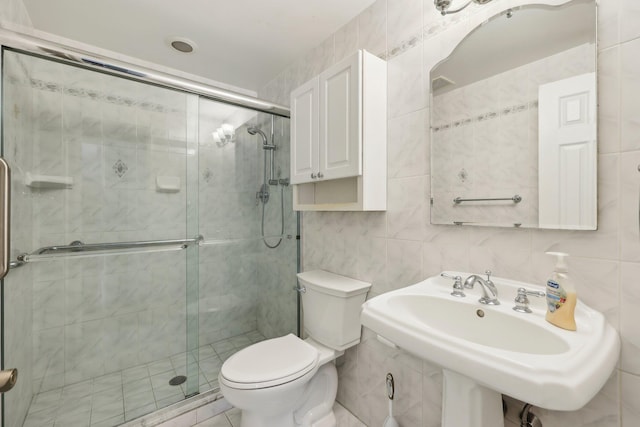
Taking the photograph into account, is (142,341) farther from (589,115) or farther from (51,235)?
(589,115)

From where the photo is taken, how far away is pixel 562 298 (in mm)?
787

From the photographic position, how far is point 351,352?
5.43ft

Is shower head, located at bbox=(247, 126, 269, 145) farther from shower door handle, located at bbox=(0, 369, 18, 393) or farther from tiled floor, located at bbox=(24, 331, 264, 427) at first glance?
shower door handle, located at bbox=(0, 369, 18, 393)

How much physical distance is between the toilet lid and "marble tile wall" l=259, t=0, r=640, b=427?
0.38 meters

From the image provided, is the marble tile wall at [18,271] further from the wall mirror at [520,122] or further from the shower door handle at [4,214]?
the wall mirror at [520,122]

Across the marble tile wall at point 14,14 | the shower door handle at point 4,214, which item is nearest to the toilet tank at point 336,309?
the shower door handle at point 4,214

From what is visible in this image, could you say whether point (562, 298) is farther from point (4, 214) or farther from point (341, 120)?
point (4, 214)

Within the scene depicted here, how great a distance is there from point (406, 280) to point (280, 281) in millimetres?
1046

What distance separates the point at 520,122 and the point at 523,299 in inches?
23.9

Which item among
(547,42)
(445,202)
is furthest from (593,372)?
(547,42)

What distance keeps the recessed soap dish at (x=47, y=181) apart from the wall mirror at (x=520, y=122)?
80.4 inches

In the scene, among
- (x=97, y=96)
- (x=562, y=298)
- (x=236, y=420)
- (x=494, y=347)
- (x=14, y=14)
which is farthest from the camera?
(x=97, y=96)

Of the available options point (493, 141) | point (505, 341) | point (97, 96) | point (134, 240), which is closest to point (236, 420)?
point (134, 240)

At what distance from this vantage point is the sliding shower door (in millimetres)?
1513
